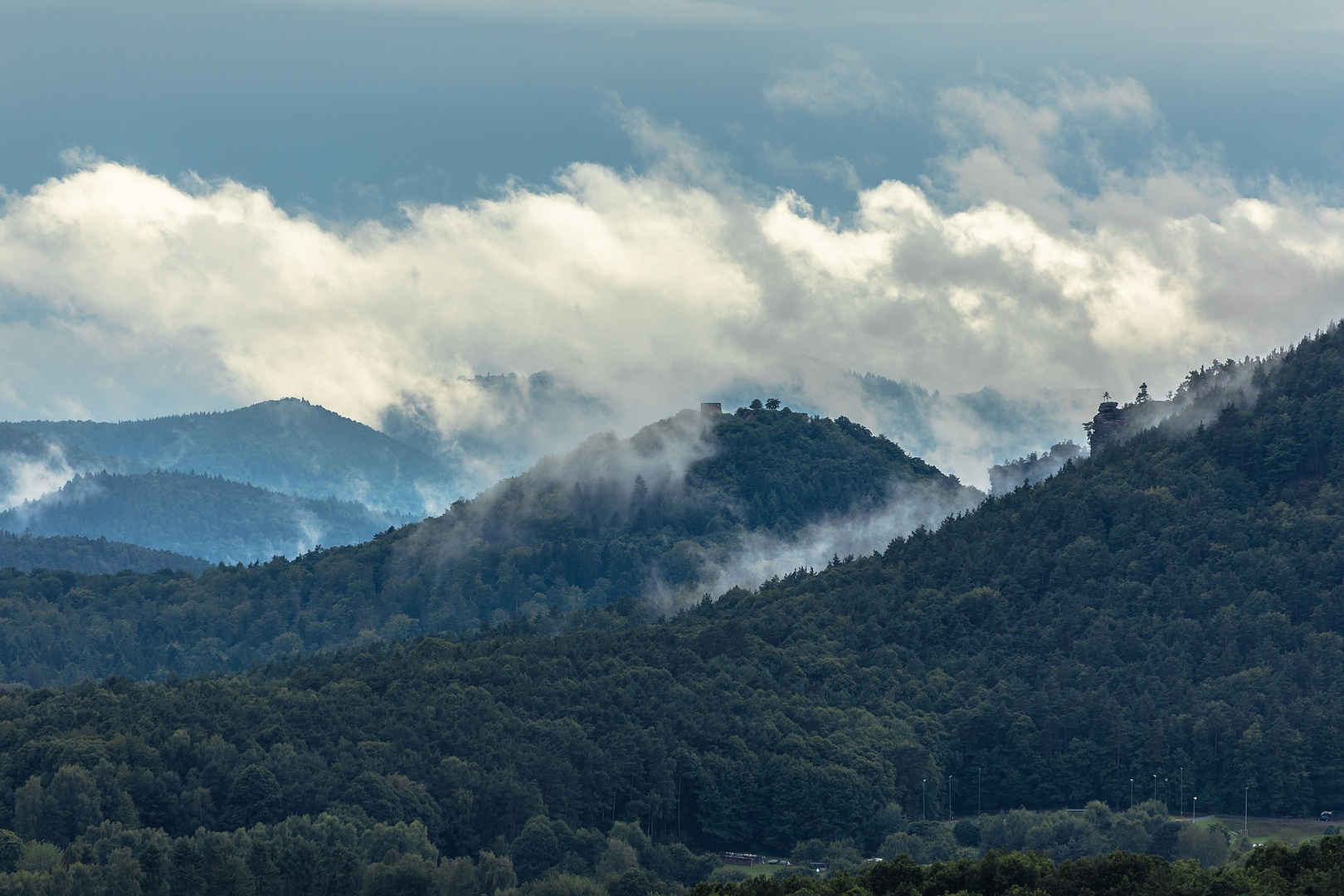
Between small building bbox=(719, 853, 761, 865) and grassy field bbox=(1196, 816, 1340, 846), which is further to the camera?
small building bbox=(719, 853, 761, 865)

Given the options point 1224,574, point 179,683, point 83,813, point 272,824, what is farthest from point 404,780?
point 1224,574

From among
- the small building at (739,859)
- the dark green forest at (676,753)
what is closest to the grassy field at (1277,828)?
the dark green forest at (676,753)

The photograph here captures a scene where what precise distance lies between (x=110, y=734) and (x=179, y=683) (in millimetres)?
32110

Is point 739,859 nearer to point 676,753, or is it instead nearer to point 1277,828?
point 676,753

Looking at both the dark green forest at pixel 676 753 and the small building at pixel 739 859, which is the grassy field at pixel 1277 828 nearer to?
the dark green forest at pixel 676 753

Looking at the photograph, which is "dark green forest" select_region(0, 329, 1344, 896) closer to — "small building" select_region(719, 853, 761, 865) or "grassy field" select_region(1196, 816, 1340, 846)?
"grassy field" select_region(1196, 816, 1340, 846)

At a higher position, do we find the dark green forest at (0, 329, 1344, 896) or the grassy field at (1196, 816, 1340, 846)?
the dark green forest at (0, 329, 1344, 896)

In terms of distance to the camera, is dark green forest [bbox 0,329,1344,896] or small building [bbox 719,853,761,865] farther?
small building [bbox 719,853,761,865]

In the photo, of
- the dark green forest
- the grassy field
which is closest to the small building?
the dark green forest

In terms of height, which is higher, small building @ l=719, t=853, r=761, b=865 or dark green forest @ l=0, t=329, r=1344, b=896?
dark green forest @ l=0, t=329, r=1344, b=896

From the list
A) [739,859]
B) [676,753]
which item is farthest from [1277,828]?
[676,753]

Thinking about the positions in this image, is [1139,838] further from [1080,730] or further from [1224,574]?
[1224,574]

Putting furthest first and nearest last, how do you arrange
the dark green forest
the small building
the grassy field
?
the small building → the grassy field → the dark green forest

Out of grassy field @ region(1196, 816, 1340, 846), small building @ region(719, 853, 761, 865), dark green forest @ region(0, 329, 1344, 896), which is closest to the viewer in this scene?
dark green forest @ region(0, 329, 1344, 896)
